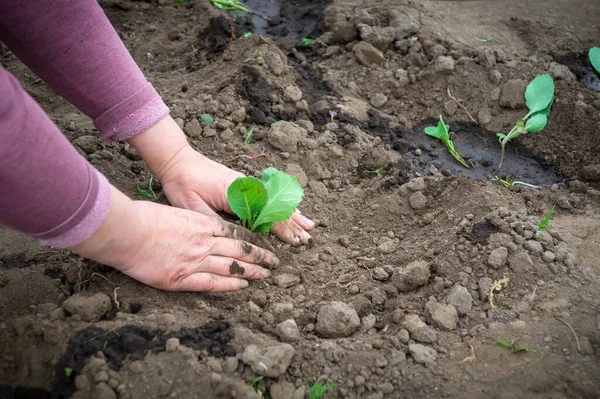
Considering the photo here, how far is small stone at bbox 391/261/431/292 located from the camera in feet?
5.99

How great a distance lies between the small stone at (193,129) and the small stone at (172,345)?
1.23 meters

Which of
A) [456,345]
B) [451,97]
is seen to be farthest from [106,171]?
[451,97]

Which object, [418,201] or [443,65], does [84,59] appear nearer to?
[418,201]

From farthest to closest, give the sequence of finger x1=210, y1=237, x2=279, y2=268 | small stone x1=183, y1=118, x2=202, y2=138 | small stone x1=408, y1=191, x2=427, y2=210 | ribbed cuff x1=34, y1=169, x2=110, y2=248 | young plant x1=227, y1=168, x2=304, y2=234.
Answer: small stone x1=183, y1=118, x2=202, y2=138 < small stone x1=408, y1=191, x2=427, y2=210 < young plant x1=227, y1=168, x2=304, y2=234 < finger x1=210, y1=237, x2=279, y2=268 < ribbed cuff x1=34, y1=169, x2=110, y2=248

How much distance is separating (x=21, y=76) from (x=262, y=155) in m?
1.62

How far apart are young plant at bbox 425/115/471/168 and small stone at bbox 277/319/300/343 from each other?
59.0 inches

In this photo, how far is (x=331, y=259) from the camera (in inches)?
80.7

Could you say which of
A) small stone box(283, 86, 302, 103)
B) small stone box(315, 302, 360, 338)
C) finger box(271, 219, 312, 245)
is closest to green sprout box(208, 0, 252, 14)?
small stone box(283, 86, 302, 103)

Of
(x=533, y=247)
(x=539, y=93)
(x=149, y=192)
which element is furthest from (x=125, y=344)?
(x=539, y=93)

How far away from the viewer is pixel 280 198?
191 centimetres

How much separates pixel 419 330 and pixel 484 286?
1.09ft

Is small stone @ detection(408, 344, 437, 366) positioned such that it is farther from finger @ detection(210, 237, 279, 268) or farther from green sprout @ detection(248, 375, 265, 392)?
finger @ detection(210, 237, 279, 268)

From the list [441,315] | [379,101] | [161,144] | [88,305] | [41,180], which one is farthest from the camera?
[379,101]

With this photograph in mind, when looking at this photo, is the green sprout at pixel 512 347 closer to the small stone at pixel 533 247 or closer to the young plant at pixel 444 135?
the small stone at pixel 533 247
